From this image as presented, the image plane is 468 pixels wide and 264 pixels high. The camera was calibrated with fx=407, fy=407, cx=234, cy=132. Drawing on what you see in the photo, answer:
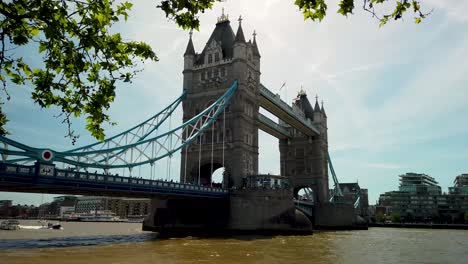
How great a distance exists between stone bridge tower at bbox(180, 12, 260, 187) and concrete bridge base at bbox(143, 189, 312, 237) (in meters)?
4.31

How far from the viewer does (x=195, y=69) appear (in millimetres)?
58188

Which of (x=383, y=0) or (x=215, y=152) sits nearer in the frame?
(x=383, y=0)

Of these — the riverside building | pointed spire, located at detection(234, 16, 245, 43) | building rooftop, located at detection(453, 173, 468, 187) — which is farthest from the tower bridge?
building rooftop, located at detection(453, 173, 468, 187)

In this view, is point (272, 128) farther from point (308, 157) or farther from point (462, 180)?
point (462, 180)

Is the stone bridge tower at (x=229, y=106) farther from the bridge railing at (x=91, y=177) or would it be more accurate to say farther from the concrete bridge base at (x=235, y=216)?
the bridge railing at (x=91, y=177)

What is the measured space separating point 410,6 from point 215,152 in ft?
157

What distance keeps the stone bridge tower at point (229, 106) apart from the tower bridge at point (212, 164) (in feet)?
0.44

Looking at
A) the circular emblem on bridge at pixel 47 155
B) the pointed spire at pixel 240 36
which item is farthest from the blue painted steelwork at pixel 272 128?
the circular emblem on bridge at pixel 47 155

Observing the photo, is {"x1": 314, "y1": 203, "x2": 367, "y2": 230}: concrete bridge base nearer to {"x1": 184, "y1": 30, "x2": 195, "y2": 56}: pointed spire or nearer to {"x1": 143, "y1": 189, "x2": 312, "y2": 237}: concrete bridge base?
{"x1": 143, "y1": 189, "x2": 312, "y2": 237}: concrete bridge base

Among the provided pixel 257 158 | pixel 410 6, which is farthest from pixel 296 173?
pixel 410 6

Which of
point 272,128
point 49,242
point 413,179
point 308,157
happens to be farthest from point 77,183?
point 413,179

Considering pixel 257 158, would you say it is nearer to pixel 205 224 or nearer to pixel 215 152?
pixel 215 152

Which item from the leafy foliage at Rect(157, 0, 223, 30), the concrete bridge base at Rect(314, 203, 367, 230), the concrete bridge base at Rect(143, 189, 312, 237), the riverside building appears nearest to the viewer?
the leafy foliage at Rect(157, 0, 223, 30)

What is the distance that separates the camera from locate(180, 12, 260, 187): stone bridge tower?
5253cm
